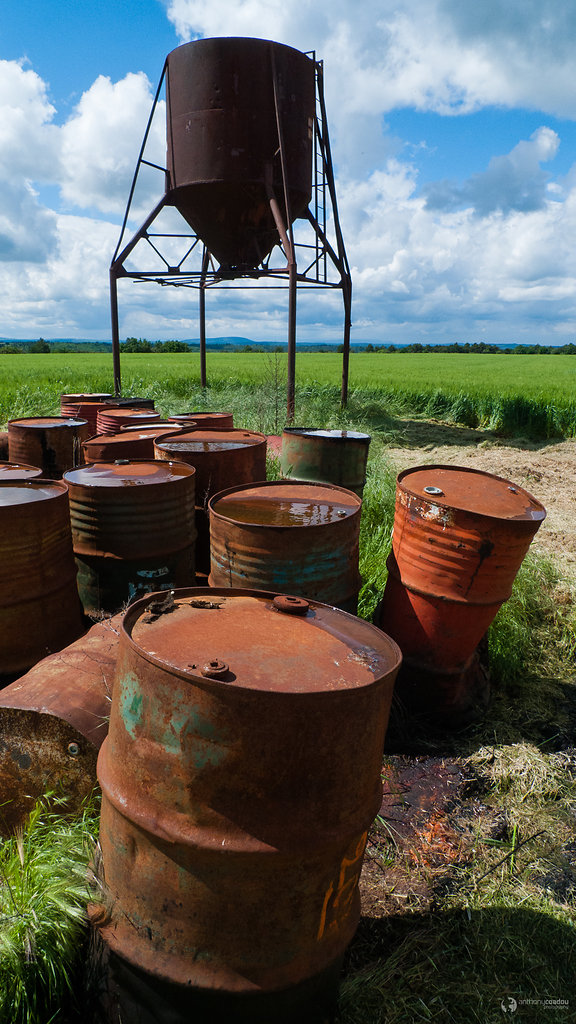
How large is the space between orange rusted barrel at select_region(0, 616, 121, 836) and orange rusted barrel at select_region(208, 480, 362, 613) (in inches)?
32.9

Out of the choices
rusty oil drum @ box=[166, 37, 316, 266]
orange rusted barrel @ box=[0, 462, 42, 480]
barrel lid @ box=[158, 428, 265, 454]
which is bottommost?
orange rusted barrel @ box=[0, 462, 42, 480]

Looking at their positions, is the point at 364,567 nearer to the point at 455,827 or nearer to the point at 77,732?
the point at 455,827

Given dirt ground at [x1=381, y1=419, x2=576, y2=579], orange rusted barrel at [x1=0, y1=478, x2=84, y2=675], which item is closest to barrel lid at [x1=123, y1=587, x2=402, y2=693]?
orange rusted barrel at [x1=0, y1=478, x2=84, y2=675]

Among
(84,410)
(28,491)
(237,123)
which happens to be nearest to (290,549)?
(28,491)

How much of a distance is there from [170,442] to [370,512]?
2361 mm

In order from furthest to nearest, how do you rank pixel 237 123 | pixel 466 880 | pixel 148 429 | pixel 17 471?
pixel 237 123
pixel 148 429
pixel 17 471
pixel 466 880

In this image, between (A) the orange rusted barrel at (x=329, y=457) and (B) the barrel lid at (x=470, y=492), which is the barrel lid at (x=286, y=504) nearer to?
(B) the barrel lid at (x=470, y=492)

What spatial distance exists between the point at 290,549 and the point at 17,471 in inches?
83.3

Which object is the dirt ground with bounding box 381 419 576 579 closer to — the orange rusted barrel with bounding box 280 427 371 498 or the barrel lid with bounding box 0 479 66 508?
the orange rusted barrel with bounding box 280 427 371 498

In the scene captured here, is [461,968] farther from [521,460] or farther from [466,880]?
[521,460]

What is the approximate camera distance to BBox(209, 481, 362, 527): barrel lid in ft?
10.2

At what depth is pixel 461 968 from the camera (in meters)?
2.13

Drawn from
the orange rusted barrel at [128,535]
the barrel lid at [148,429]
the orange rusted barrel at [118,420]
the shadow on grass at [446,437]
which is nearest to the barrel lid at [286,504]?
the orange rusted barrel at [128,535]

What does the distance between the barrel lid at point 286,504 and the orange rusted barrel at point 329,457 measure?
0.86 meters
